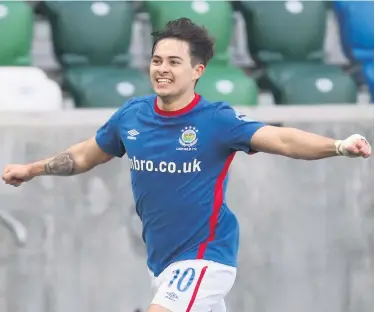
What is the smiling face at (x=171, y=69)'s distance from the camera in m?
4.30

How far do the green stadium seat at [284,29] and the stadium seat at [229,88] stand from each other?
1.36 feet

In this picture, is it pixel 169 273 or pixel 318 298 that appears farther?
pixel 318 298

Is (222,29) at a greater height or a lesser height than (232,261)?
greater

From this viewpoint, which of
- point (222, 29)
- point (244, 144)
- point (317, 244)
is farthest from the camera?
point (222, 29)

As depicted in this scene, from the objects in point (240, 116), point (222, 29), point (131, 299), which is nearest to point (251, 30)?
point (222, 29)

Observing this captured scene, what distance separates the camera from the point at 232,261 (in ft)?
14.7

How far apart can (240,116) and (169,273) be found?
72 cm

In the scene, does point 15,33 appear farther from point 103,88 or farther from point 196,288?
point 196,288

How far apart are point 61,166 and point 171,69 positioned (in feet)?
2.66

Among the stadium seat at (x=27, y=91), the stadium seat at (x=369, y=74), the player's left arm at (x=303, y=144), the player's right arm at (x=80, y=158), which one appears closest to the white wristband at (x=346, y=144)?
the player's left arm at (x=303, y=144)

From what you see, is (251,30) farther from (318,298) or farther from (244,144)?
(244,144)

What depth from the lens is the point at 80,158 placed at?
4820mm

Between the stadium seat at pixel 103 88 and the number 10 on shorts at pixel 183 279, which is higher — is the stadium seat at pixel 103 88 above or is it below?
above

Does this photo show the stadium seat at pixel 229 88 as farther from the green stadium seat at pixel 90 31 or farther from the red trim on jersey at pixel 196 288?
the red trim on jersey at pixel 196 288
